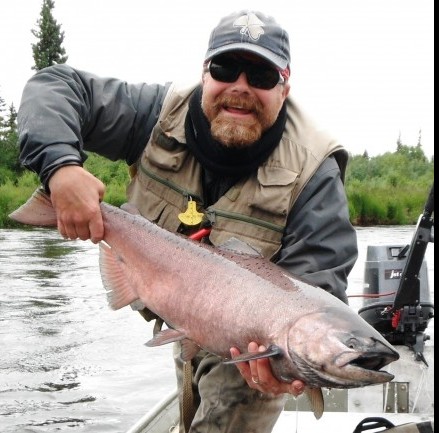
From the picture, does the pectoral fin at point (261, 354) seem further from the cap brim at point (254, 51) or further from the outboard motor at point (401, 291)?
the outboard motor at point (401, 291)

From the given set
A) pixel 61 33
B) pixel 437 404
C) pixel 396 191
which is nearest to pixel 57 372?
pixel 437 404

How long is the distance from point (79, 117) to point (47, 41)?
4271 centimetres

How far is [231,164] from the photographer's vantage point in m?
3.39

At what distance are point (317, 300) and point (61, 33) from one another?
44.4 metres

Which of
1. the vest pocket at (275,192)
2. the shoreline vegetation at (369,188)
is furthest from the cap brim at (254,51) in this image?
the shoreline vegetation at (369,188)

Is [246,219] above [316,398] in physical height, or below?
above

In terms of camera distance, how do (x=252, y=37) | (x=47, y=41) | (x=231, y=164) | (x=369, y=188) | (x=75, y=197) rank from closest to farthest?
(x=75, y=197) < (x=252, y=37) < (x=231, y=164) < (x=369, y=188) < (x=47, y=41)

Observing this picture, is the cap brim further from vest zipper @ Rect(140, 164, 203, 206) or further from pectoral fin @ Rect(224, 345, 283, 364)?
pectoral fin @ Rect(224, 345, 283, 364)

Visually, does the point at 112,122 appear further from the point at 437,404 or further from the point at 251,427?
the point at 437,404

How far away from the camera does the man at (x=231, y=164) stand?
10.6 feet

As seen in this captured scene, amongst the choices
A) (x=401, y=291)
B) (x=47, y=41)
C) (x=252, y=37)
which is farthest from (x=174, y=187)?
(x=47, y=41)

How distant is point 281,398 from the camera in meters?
3.40

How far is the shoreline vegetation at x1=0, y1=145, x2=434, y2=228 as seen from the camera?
27.4 m

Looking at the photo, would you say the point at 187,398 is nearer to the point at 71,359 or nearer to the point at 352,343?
the point at 352,343
